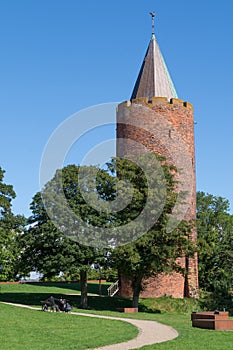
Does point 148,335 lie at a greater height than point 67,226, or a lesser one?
lesser

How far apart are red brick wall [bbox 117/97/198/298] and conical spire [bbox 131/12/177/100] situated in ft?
5.28

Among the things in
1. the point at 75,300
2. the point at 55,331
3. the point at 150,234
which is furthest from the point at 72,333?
the point at 75,300

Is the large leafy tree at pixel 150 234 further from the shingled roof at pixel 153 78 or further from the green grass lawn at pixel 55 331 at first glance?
the shingled roof at pixel 153 78

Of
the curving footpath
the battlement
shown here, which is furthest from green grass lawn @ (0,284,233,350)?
the battlement

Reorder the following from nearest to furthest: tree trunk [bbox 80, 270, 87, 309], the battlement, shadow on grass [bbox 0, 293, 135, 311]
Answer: tree trunk [bbox 80, 270, 87, 309]
shadow on grass [bbox 0, 293, 135, 311]
the battlement

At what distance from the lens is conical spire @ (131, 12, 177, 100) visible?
129ft

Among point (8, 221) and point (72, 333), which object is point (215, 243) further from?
point (72, 333)

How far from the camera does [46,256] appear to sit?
29.2m

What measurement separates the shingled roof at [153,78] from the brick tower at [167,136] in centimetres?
9

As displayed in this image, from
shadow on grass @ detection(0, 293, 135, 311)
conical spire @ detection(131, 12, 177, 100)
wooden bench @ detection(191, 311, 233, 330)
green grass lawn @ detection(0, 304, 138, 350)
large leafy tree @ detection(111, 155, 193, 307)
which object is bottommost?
green grass lawn @ detection(0, 304, 138, 350)

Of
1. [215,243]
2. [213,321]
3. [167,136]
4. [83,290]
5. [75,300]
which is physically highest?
[167,136]

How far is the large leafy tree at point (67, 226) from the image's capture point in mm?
28812

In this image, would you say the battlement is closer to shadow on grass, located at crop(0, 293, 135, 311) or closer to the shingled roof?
the shingled roof

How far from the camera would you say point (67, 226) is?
95.9 ft
